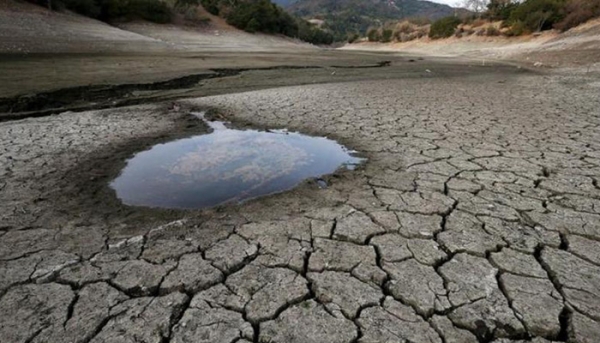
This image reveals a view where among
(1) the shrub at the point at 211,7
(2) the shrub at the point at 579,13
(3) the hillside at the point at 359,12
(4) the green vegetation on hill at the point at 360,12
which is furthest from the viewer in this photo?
(3) the hillside at the point at 359,12

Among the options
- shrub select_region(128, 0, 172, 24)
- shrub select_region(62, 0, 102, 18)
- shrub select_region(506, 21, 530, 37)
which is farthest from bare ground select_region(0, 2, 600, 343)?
shrub select_region(128, 0, 172, 24)

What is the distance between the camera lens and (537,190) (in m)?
2.96

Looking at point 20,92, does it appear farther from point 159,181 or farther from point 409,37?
point 409,37

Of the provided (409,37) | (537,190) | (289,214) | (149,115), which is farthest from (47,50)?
(409,37)

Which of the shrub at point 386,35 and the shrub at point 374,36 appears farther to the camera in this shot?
the shrub at point 374,36

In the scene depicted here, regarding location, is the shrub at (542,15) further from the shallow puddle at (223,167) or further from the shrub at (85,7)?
the shrub at (85,7)

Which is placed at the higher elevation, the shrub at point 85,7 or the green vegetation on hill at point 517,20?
the green vegetation on hill at point 517,20

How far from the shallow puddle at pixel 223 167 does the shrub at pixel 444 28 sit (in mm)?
34534

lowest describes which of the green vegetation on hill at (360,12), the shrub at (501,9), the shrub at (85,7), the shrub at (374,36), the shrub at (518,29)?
the shrub at (85,7)

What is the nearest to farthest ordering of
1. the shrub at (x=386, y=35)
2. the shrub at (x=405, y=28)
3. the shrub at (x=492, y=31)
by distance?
the shrub at (x=492, y=31), the shrub at (x=405, y=28), the shrub at (x=386, y=35)

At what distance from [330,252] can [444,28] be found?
3785 cm

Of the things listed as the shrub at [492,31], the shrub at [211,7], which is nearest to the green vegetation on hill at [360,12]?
the shrub at [211,7]

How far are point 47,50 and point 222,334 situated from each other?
61.7 ft

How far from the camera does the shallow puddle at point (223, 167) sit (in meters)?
3.03
